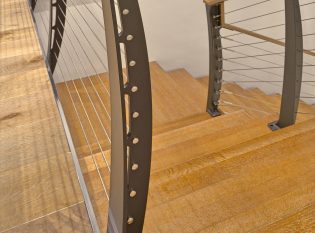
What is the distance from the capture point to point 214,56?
2.08 metres

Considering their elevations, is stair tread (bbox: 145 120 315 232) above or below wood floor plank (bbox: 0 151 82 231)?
below

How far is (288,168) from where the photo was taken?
41.2 inches

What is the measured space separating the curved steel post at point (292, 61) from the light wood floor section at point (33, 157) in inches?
37.3

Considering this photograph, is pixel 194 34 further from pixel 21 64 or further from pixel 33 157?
pixel 33 157

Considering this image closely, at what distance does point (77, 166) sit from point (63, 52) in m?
2.60

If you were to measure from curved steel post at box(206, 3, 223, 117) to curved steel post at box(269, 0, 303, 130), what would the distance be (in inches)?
23.6

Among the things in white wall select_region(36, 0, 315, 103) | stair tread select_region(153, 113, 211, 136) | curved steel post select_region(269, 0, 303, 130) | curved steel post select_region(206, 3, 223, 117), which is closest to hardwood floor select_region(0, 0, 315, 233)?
curved steel post select_region(269, 0, 303, 130)

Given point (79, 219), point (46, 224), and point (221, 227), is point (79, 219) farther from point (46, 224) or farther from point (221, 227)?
point (221, 227)

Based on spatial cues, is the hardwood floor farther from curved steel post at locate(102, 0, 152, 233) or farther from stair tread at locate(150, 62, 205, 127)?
stair tread at locate(150, 62, 205, 127)

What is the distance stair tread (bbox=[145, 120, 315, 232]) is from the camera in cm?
83

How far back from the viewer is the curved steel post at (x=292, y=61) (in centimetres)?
133

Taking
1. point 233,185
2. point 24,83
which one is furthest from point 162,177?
point 24,83

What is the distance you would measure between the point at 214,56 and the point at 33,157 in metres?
1.39

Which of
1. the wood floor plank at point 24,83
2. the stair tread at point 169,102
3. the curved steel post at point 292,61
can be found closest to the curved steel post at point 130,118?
the wood floor plank at point 24,83
